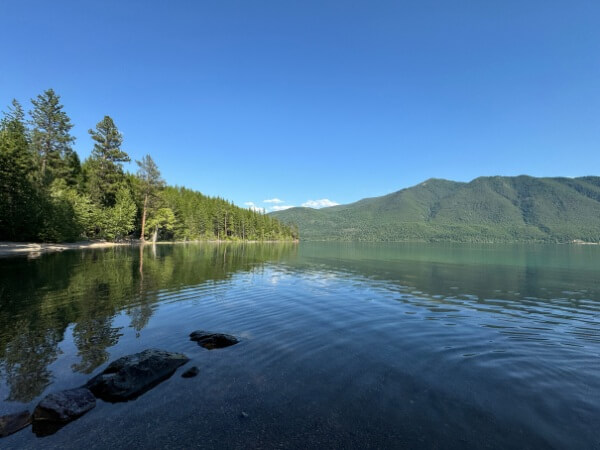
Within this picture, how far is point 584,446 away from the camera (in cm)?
745

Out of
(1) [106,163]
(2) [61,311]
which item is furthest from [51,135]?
(2) [61,311]

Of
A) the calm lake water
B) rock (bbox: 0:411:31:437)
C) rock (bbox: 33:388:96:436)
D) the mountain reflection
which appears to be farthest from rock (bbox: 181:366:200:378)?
rock (bbox: 0:411:31:437)

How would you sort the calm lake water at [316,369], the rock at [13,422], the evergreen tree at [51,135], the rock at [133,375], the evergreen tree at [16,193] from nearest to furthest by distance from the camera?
1. the rock at [13,422]
2. the calm lake water at [316,369]
3. the rock at [133,375]
4. the evergreen tree at [16,193]
5. the evergreen tree at [51,135]

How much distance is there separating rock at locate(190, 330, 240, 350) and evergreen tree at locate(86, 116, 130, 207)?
88118mm

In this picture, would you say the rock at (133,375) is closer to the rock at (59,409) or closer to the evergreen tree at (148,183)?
the rock at (59,409)

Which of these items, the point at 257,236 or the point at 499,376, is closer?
the point at 499,376

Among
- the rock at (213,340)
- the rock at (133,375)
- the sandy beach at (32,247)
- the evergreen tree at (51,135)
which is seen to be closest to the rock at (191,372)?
the rock at (133,375)

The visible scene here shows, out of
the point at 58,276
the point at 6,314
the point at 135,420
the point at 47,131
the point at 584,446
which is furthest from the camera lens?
the point at 47,131

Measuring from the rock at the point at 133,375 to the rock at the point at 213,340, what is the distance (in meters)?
1.85

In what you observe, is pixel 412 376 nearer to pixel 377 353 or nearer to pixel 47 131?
pixel 377 353

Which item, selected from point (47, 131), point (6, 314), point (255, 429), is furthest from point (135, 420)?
point (47, 131)

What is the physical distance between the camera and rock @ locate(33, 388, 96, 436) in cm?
760

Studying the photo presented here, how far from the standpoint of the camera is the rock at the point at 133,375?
9.26 metres

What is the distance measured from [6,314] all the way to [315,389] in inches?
727
